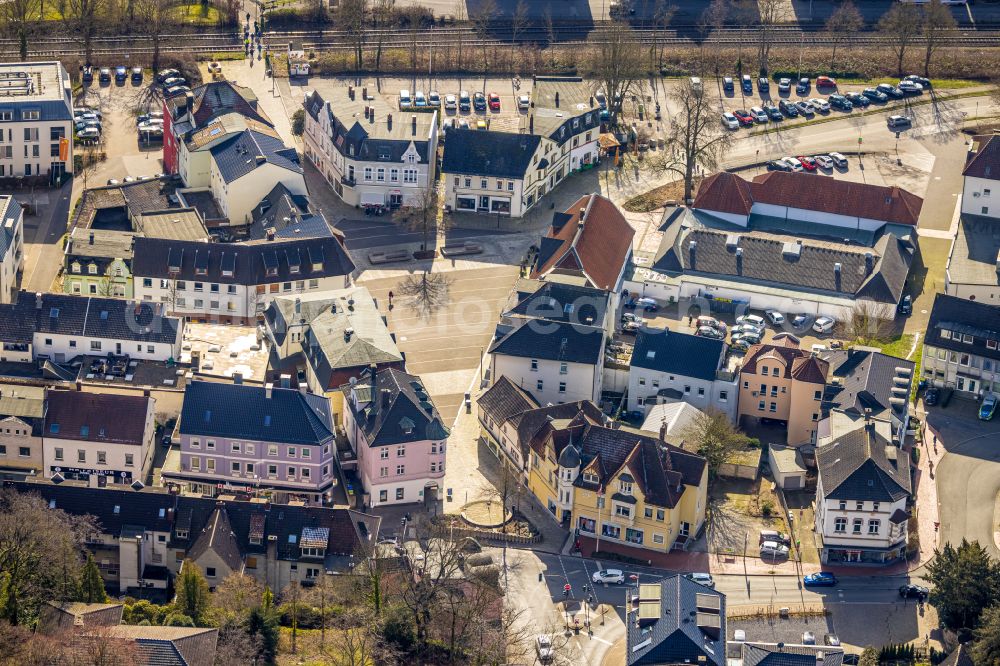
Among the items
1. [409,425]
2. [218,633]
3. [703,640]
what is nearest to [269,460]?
[409,425]

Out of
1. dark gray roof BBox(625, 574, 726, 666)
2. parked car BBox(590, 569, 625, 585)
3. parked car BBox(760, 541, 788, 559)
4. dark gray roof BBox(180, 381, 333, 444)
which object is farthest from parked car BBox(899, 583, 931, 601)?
dark gray roof BBox(180, 381, 333, 444)

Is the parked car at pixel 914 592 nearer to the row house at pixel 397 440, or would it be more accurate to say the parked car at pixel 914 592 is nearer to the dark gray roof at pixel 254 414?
the row house at pixel 397 440

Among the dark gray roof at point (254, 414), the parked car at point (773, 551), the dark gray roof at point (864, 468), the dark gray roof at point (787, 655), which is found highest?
the dark gray roof at point (254, 414)

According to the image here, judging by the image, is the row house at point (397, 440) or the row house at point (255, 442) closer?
the row house at point (255, 442)

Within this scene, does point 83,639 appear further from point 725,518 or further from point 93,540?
point 725,518

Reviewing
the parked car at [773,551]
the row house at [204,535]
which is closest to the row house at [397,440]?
the row house at [204,535]

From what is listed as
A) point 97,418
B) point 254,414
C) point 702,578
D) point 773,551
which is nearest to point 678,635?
point 702,578

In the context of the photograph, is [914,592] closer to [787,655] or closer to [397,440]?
[787,655]
